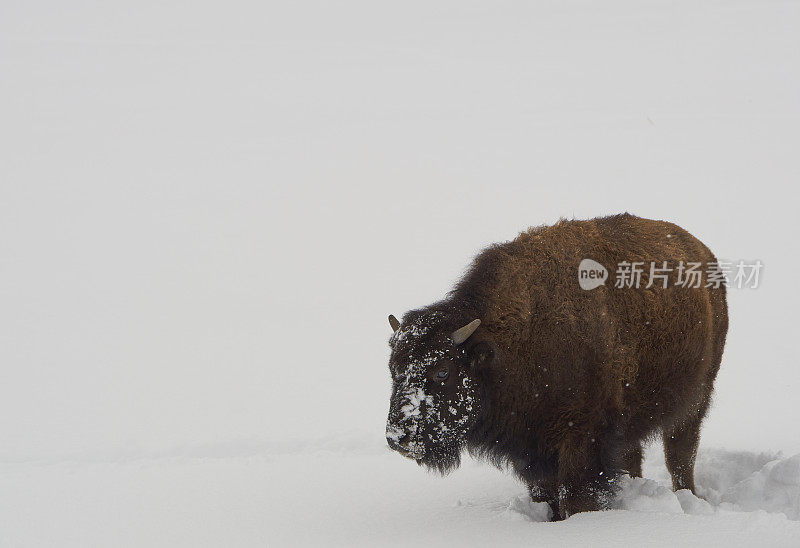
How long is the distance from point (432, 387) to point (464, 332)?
0.40m

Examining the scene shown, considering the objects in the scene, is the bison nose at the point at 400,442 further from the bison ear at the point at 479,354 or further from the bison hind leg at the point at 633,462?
the bison hind leg at the point at 633,462

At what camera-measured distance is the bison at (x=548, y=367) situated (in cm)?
470

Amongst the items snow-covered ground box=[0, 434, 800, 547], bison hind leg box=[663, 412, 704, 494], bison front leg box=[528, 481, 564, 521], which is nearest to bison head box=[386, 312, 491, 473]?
snow-covered ground box=[0, 434, 800, 547]

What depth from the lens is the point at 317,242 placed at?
15359 mm

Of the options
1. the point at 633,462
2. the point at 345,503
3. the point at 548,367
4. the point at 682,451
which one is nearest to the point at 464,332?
the point at 548,367

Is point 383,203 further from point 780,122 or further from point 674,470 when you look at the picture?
point 674,470

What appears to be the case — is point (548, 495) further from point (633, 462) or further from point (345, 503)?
point (345, 503)

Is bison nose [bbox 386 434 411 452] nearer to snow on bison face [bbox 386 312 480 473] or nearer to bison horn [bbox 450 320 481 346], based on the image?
snow on bison face [bbox 386 312 480 473]

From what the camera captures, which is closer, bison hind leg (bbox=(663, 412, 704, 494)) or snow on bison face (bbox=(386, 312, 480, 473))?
snow on bison face (bbox=(386, 312, 480, 473))

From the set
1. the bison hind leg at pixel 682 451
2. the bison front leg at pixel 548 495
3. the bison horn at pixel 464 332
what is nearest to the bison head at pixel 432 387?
the bison horn at pixel 464 332

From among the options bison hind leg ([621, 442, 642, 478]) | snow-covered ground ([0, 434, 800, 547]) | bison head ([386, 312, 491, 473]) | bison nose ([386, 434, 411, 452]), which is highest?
bison head ([386, 312, 491, 473])

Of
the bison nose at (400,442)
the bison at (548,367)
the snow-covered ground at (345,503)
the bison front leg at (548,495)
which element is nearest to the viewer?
the snow-covered ground at (345,503)

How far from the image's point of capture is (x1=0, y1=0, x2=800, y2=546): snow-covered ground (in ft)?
16.9

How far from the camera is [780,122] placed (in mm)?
20094
